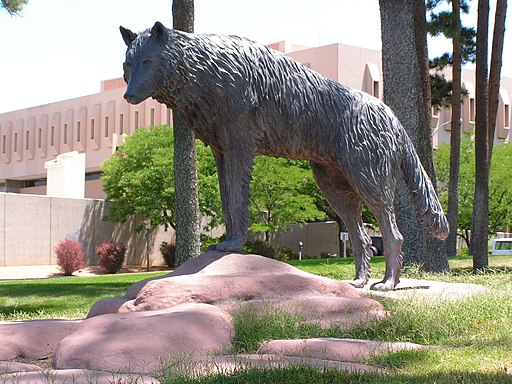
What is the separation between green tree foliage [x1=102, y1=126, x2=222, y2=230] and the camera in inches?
1219

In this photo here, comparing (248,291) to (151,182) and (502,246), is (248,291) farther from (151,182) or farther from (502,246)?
(502,246)

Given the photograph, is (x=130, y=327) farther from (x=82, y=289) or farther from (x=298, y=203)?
(x=298, y=203)

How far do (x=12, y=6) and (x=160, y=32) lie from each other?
9.31 m

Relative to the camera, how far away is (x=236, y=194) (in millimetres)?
6930

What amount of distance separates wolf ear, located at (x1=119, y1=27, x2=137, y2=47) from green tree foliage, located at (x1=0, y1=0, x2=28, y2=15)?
8952 mm

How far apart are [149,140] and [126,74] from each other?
27191 millimetres

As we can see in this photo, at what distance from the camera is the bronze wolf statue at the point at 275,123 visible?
21.7 ft

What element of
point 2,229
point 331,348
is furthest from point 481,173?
point 2,229

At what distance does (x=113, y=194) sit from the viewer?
32906mm

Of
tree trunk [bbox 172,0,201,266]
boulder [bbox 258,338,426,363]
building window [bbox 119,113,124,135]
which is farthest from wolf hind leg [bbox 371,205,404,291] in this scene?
building window [bbox 119,113,124,135]

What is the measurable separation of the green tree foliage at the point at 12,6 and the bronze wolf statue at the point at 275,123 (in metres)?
8.97

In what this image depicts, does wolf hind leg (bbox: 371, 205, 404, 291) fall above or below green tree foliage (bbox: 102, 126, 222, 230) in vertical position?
below

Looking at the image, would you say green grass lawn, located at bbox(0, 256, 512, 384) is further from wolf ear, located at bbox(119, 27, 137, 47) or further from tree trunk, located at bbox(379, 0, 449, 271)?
tree trunk, located at bbox(379, 0, 449, 271)

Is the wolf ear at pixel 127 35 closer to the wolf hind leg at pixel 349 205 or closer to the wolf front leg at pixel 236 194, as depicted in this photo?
the wolf front leg at pixel 236 194
